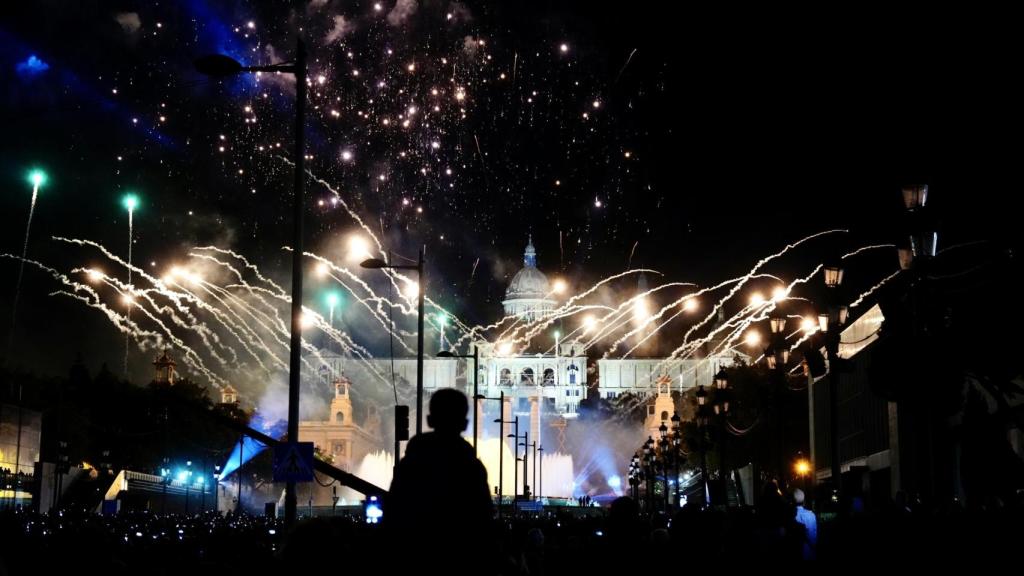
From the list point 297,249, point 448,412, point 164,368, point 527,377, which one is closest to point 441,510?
point 448,412

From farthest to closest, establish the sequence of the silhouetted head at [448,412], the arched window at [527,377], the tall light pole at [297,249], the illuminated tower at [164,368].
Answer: the arched window at [527,377], the illuminated tower at [164,368], the tall light pole at [297,249], the silhouetted head at [448,412]

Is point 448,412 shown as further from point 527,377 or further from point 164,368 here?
point 527,377

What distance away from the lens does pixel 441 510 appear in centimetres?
518

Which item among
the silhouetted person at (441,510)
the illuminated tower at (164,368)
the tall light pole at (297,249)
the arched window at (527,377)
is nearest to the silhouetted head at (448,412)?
the silhouetted person at (441,510)

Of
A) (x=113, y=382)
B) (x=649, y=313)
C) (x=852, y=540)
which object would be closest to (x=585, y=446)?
(x=649, y=313)

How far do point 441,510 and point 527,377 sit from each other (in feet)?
624

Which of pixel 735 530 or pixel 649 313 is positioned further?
pixel 649 313

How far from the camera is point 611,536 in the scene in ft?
23.9

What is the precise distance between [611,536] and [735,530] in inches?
117

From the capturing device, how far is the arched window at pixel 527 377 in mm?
193125

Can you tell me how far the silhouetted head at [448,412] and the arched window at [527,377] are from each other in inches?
7358

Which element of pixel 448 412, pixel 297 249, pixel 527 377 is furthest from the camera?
pixel 527 377

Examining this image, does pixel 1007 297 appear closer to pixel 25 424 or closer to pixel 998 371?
pixel 998 371

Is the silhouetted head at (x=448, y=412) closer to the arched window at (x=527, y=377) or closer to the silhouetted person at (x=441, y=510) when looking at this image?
the silhouetted person at (x=441, y=510)
